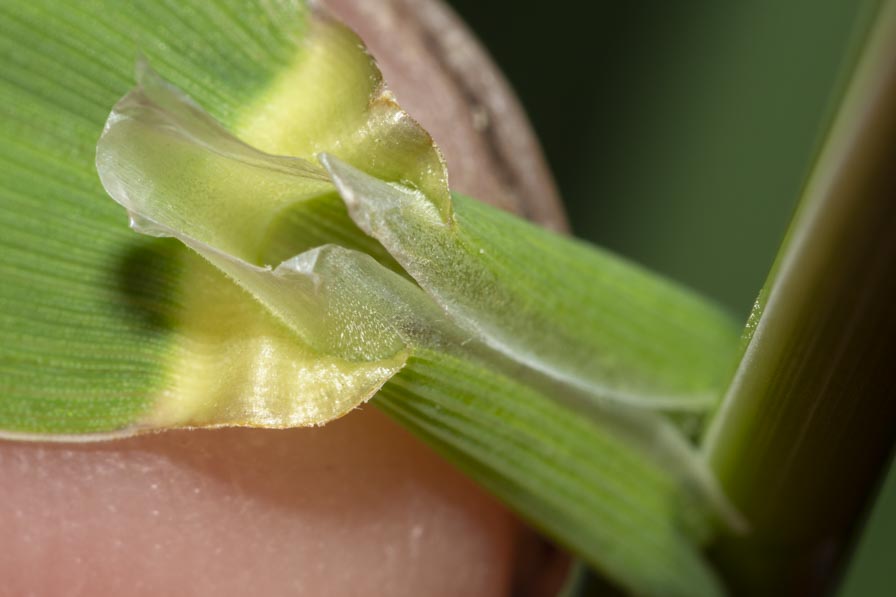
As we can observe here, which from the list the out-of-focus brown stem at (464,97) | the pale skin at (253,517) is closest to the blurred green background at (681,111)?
the out-of-focus brown stem at (464,97)

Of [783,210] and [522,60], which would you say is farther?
[522,60]

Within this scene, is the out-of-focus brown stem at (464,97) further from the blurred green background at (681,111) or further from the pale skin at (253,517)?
the blurred green background at (681,111)

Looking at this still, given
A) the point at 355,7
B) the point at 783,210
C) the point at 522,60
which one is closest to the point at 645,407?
the point at 355,7

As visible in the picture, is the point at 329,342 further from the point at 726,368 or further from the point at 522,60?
the point at 522,60

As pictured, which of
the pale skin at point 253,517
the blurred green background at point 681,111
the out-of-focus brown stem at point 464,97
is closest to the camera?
the pale skin at point 253,517

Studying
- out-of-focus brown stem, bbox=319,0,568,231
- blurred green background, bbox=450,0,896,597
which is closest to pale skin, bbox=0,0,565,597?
out-of-focus brown stem, bbox=319,0,568,231

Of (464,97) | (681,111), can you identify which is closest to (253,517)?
(464,97)
